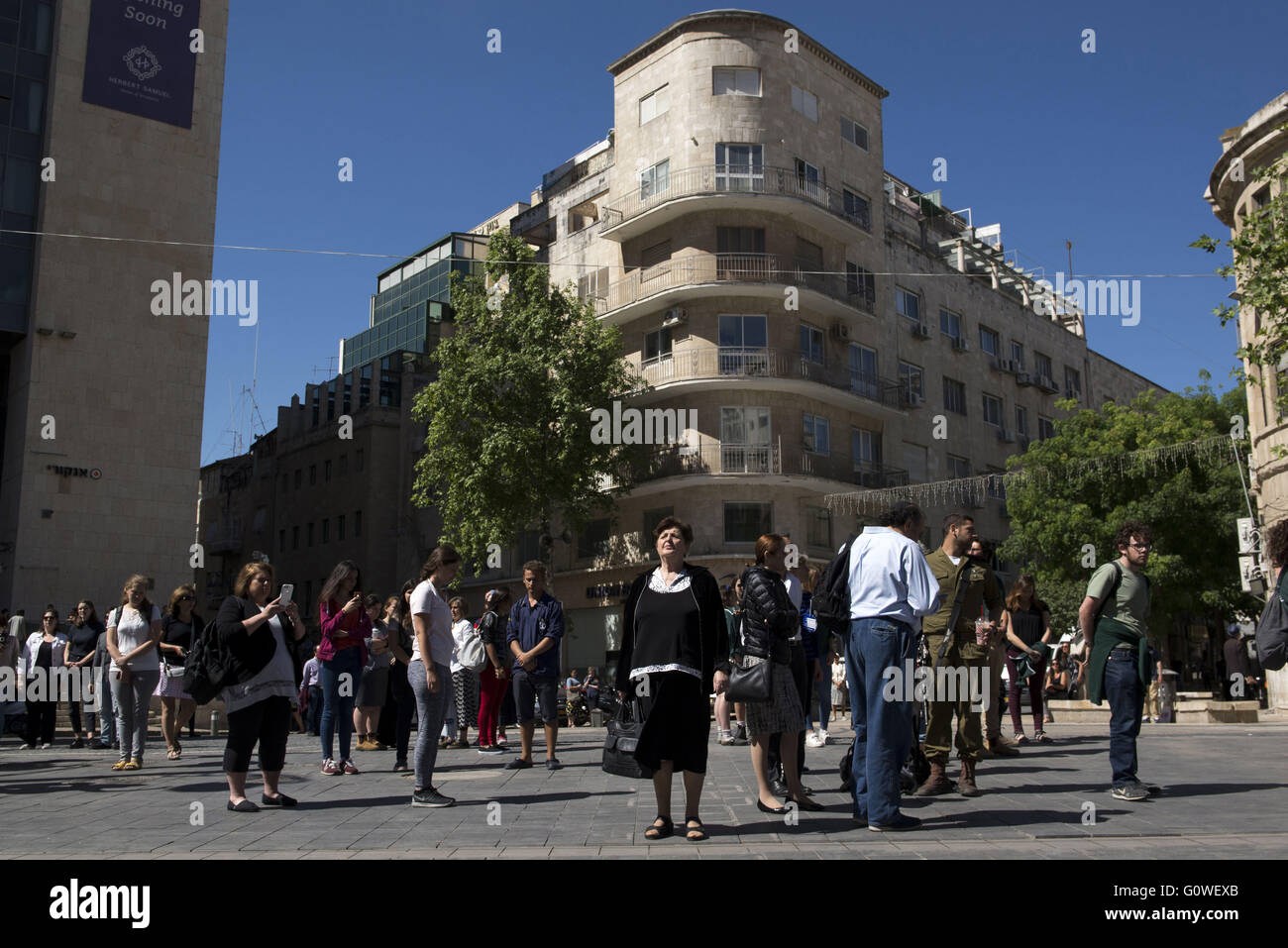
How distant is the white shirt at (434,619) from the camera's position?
27.2 feet

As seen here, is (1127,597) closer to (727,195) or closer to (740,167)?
(727,195)

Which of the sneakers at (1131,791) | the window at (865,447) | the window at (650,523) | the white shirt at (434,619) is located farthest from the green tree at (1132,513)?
the white shirt at (434,619)

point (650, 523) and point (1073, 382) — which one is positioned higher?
point (1073, 382)

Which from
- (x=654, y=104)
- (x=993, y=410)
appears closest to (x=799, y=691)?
(x=654, y=104)

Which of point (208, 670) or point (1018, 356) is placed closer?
point (208, 670)

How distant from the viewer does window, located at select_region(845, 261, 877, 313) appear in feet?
132

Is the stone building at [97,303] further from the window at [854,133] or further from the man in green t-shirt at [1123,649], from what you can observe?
the man in green t-shirt at [1123,649]

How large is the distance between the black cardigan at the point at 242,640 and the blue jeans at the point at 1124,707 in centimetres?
614

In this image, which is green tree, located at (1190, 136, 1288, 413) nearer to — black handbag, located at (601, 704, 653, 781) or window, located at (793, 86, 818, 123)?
black handbag, located at (601, 704, 653, 781)

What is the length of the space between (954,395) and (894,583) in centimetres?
4090

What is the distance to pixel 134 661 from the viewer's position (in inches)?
462

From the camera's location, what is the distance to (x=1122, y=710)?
7.73 metres
